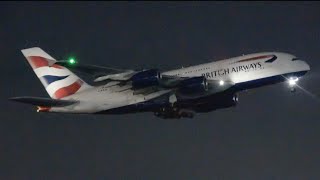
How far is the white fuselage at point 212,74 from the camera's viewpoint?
205ft

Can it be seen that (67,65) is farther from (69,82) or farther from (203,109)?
(203,109)

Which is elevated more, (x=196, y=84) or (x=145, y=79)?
(x=145, y=79)

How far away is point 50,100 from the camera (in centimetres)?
6312

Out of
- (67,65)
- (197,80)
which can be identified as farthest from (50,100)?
(197,80)

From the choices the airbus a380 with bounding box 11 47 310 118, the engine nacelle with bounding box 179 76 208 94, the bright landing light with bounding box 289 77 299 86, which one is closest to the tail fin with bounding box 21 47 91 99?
the airbus a380 with bounding box 11 47 310 118

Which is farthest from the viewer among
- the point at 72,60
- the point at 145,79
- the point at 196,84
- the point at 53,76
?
the point at 53,76

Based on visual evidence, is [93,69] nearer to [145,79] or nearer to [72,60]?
[72,60]

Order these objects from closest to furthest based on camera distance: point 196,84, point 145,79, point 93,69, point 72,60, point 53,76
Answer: point 72,60 < point 93,69 < point 145,79 < point 196,84 < point 53,76

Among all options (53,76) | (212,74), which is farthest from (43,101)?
(212,74)

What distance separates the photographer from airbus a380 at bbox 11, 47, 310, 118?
61.5 m

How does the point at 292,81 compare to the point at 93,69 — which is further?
the point at 292,81

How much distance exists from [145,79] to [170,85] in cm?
269

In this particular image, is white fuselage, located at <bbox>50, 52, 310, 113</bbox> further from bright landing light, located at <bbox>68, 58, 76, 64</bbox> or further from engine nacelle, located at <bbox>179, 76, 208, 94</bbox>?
bright landing light, located at <bbox>68, 58, 76, 64</bbox>

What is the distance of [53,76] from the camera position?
234 feet
